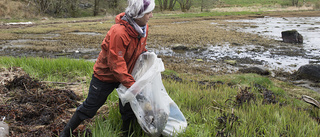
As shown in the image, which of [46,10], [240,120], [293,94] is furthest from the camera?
[46,10]

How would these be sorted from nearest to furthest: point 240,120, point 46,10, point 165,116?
point 165,116 → point 240,120 → point 46,10

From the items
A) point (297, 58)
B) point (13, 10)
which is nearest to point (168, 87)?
point (297, 58)

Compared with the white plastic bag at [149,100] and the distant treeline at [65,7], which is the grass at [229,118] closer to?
the white plastic bag at [149,100]

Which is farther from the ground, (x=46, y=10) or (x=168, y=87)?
(x=46, y=10)

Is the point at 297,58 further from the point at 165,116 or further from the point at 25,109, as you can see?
the point at 25,109

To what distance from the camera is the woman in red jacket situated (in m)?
2.01

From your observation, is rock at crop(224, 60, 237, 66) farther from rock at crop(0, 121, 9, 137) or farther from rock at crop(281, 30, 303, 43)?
rock at crop(0, 121, 9, 137)

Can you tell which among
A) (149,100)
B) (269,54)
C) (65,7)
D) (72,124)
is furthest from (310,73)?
(65,7)

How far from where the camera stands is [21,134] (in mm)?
2332

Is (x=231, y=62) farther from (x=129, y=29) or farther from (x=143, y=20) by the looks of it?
(x=129, y=29)

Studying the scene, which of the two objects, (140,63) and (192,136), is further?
(140,63)

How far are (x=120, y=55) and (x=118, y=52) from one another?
3 centimetres

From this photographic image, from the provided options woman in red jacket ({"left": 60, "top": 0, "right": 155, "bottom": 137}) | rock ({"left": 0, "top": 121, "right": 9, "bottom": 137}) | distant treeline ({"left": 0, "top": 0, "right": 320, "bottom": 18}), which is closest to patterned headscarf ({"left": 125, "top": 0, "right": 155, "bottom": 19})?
woman in red jacket ({"left": 60, "top": 0, "right": 155, "bottom": 137})

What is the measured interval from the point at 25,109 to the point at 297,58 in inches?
371
